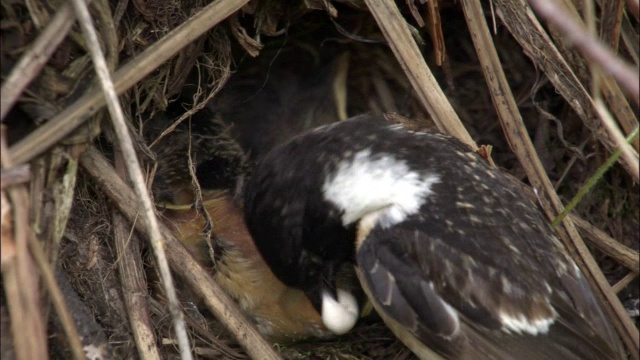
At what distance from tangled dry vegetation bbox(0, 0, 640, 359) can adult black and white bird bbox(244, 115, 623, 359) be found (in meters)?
0.21

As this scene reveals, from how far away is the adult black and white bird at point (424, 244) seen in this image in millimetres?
2076

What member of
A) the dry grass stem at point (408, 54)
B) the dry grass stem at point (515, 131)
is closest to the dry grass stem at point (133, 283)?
the dry grass stem at point (408, 54)

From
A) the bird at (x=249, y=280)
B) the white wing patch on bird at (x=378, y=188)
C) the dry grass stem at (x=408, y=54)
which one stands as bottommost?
the bird at (x=249, y=280)

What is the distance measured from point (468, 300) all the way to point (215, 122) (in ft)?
3.66

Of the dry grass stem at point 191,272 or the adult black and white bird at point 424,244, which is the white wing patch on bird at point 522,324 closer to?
the adult black and white bird at point 424,244

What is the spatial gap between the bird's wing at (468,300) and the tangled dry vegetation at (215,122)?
1.10 ft

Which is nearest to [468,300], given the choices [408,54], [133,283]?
[408,54]

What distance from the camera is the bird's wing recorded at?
2070mm

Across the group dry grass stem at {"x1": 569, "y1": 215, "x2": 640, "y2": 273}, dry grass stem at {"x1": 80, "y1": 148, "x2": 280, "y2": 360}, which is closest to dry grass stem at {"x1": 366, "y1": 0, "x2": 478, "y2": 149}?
dry grass stem at {"x1": 569, "y1": 215, "x2": 640, "y2": 273}

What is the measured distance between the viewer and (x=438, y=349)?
209cm

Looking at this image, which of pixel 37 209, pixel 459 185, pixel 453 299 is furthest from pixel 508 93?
pixel 37 209

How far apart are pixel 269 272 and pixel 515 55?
124 cm

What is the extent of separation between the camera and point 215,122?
2.74 metres

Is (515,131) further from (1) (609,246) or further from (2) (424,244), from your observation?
(2) (424,244)
